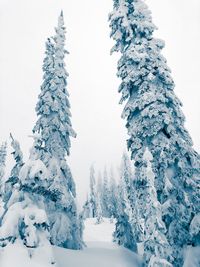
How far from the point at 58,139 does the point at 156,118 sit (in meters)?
9.43

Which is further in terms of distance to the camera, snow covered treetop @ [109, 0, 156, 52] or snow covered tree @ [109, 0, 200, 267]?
snow covered treetop @ [109, 0, 156, 52]

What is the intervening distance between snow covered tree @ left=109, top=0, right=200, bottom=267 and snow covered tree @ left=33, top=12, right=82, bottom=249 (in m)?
6.68

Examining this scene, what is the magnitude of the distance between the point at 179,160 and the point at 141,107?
3557 mm

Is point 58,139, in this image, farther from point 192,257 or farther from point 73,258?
point 192,257

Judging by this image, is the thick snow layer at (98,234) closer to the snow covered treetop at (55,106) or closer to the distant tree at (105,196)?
the snow covered treetop at (55,106)

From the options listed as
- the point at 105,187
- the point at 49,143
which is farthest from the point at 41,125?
the point at 105,187

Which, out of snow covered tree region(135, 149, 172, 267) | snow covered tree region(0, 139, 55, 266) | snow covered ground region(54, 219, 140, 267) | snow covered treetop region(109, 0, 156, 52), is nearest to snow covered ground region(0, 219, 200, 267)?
snow covered ground region(54, 219, 140, 267)

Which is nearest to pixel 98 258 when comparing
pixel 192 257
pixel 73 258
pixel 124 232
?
pixel 73 258

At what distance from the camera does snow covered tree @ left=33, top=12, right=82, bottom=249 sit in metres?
19.8

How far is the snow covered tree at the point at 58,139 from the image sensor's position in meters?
19.8

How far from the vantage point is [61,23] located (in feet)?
84.6

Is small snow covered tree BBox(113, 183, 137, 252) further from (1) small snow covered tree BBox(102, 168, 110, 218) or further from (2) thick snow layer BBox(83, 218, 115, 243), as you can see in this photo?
(1) small snow covered tree BBox(102, 168, 110, 218)

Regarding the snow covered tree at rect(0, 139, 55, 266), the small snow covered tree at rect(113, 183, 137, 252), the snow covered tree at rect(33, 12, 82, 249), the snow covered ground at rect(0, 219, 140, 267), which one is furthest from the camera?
the small snow covered tree at rect(113, 183, 137, 252)

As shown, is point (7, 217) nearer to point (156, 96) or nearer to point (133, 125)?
point (133, 125)
